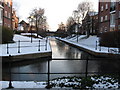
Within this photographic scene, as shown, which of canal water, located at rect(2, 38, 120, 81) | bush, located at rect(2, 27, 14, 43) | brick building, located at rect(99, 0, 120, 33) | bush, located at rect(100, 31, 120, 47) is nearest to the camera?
canal water, located at rect(2, 38, 120, 81)

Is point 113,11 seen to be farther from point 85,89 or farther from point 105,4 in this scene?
point 85,89

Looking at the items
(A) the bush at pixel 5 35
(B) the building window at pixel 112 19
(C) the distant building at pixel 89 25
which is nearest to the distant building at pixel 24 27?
(C) the distant building at pixel 89 25

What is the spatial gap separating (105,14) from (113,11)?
509cm

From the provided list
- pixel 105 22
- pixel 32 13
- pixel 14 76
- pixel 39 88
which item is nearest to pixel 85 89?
pixel 39 88

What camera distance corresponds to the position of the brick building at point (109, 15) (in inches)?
1388

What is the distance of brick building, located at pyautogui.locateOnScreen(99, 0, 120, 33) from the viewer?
3525 cm

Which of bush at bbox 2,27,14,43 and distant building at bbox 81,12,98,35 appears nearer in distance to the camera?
bush at bbox 2,27,14,43

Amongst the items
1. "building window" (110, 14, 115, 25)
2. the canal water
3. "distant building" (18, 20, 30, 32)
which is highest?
"distant building" (18, 20, 30, 32)

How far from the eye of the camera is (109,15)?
40156 millimetres

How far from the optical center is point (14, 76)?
970 cm

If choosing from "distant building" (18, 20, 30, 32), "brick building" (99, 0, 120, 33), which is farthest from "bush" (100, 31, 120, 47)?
"distant building" (18, 20, 30, 32)

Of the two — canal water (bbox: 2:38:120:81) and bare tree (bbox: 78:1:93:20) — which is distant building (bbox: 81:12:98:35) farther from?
canal water (bbox: 2:38:120:81)

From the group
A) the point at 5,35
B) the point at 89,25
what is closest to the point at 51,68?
the point at 5,35

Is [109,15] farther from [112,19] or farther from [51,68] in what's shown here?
[51,68]
